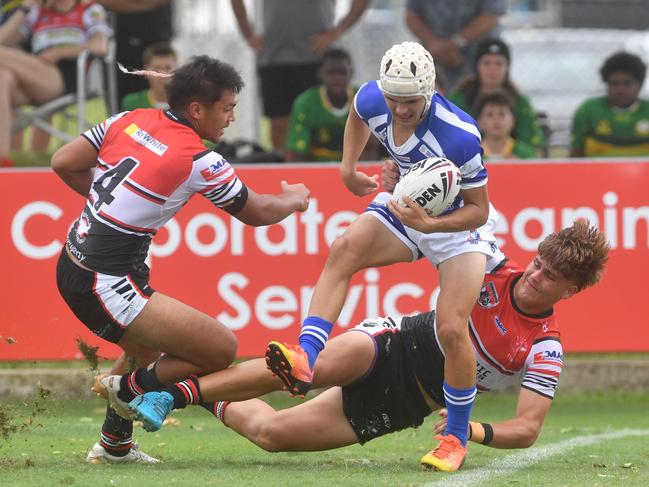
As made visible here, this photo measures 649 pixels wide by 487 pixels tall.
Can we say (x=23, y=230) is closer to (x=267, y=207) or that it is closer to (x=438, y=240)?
(x=267, y=207)

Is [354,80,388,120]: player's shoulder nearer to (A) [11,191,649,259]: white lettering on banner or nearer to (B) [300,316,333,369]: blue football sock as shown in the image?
(B) [300,316,333,369]: blue football sock

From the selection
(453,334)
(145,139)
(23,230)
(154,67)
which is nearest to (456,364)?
(453,334)

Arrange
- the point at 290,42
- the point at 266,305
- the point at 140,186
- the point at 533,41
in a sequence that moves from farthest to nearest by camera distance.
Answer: the point at 533,41, the point at 290,42, the point at 266,305, the point at 140,186

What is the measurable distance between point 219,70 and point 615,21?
13521 millimetres

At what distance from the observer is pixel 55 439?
8375 mm

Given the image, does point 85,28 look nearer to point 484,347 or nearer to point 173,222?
point 173,222

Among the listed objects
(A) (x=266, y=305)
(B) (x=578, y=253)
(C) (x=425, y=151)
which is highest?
(C) (x=425, y=151)

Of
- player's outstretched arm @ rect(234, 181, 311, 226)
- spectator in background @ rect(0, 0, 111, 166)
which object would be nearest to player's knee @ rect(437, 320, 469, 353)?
player's outstretched arm @ rect(234, 181, 311, 226)

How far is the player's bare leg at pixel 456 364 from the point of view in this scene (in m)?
6.91

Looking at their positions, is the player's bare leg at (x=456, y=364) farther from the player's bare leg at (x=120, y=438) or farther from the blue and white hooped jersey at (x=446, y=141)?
the player's bare leg at (x=120, y=438)

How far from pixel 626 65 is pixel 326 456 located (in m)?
5.96

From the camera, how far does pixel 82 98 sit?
1274cm

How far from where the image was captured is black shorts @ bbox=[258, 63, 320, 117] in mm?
13070

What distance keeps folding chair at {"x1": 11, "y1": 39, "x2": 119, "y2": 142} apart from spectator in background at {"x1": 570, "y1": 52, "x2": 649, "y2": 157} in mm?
4341
